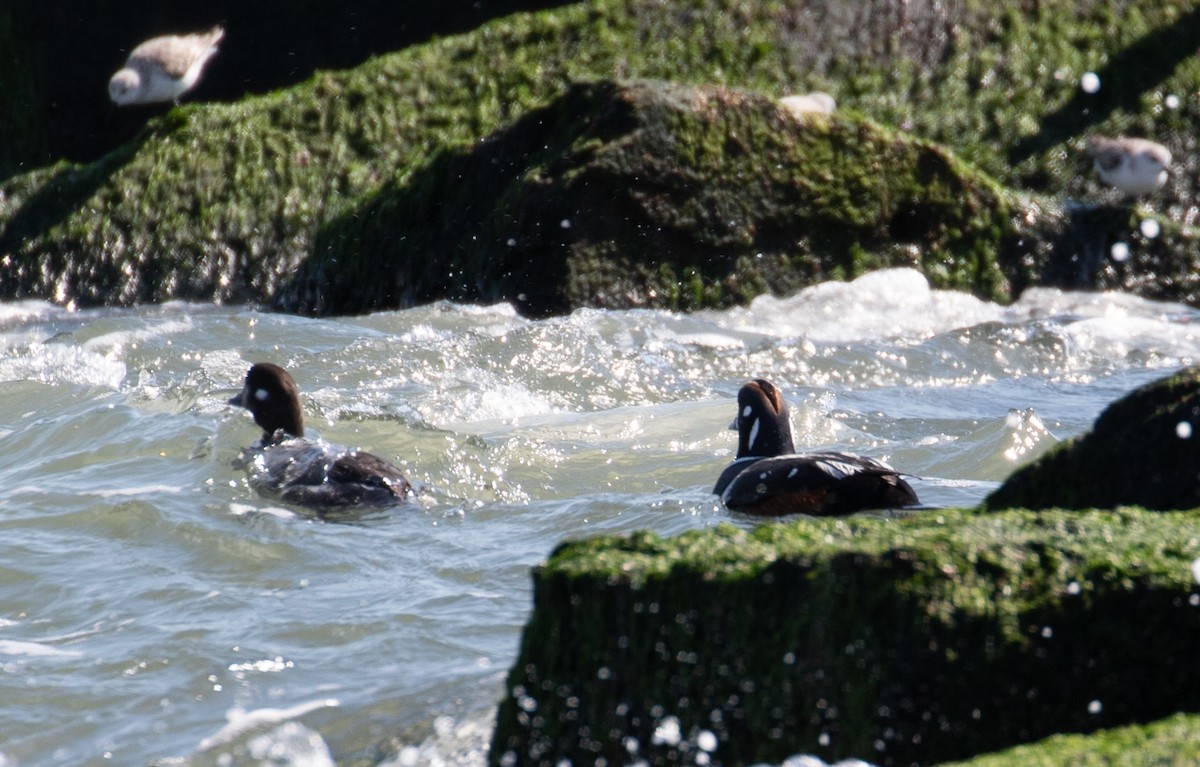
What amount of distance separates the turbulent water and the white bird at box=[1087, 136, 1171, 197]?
5.37 ft

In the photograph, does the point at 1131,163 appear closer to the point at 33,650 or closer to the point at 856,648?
the point at 33,650

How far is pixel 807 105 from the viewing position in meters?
10.9

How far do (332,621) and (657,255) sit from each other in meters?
6.23

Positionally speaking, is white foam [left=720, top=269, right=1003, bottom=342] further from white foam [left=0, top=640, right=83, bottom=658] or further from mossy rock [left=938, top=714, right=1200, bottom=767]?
mossy rock [left=938, top=714, right=1200, bottom=767]

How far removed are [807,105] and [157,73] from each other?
698cm

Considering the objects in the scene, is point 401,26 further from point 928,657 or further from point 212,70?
point 928,657

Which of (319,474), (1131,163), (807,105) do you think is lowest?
(319,474)

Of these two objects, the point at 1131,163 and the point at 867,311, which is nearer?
the point at 867,311

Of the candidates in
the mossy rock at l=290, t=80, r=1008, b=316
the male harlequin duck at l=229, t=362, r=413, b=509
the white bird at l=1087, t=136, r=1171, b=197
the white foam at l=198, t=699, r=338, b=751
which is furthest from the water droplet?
the white bird at l=1087, t=136, r=1171, b=197

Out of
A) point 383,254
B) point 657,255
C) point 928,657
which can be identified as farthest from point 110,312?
point 928,657

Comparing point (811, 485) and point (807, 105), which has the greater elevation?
point (807, 105)

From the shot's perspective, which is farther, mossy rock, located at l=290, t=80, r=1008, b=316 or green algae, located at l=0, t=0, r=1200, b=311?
green algae, located at l=0, t=0, r=1200, b=311

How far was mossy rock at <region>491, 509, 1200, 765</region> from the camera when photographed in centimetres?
268

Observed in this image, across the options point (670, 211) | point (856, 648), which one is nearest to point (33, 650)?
point (856, 648)
